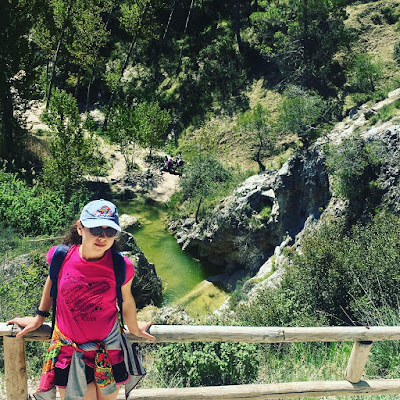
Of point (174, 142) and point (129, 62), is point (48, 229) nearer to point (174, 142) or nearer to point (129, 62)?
point (174, 142)

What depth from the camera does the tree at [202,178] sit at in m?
26.4

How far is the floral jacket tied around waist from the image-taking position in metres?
3.92

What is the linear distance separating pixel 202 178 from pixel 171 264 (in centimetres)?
549

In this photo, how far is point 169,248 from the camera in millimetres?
26016

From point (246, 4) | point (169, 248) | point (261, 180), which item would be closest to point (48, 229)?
point (169, 248)

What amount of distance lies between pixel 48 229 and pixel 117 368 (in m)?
14.8

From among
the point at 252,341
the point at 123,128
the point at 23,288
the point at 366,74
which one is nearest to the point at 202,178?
the point at 123,128

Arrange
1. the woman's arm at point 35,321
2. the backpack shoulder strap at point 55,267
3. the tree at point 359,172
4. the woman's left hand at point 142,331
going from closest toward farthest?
the backpack shoulder strap at point 55,267 < the woman's arm at point 35,321 < the woman's left hand at point 142,331 < the tree at point 359,172

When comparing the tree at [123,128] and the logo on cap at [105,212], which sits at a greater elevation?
the tree at [123,128]

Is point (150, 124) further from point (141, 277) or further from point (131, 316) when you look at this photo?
point (131, 316)

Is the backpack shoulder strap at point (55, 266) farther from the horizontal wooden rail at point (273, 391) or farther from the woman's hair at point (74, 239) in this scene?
the horizontal wooden rail at point (273, 391)

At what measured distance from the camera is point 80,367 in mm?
3922

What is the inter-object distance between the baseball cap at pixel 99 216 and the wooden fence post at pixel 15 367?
1.43 m

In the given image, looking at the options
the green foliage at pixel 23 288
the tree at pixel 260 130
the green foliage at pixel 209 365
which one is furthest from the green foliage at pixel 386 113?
the green foliage at pixel 209 365
